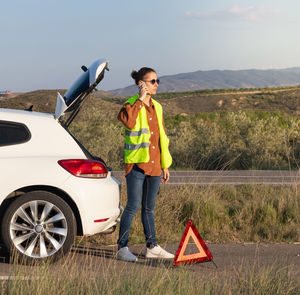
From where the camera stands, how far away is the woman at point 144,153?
5828 millimetres

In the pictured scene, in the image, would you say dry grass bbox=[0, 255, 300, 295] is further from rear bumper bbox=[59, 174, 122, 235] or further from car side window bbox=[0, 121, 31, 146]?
car side window bbox=[0, 121, 31, 146]

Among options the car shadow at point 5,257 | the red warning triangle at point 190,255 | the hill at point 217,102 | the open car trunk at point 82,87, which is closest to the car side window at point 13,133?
the open car trunk at point 82,87

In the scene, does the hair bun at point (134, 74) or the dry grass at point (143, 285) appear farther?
the hair bun at point (134, 74)

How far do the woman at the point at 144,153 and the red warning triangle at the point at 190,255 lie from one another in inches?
15.9

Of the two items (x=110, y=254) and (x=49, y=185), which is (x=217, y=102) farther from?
(x=49, y=185)

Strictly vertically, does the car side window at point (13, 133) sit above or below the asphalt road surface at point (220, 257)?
above

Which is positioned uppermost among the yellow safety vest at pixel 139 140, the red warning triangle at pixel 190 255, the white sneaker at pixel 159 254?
the yellow safety vest at pixel 139 140

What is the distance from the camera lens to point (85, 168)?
19.0ft

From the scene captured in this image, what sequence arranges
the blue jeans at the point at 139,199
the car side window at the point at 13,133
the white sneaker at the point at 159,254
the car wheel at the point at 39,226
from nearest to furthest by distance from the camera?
the car wheel at the point at 39,226
the car side window at the point at 13,133
the blue jeans at the point at 139,199
the white sneaker at the point at 159,254

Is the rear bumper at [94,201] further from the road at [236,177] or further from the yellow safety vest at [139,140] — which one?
the road at [236,177]

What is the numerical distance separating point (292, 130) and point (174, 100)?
3709 inches

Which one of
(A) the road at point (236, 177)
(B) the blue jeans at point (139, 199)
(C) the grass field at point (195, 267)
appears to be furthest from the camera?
(A) the road at point (236, 177)

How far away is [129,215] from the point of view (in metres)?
Result: 6.01

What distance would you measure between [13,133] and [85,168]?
87cm
